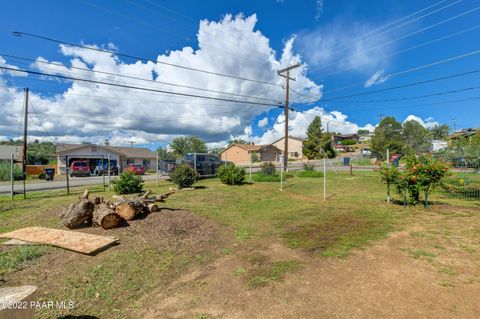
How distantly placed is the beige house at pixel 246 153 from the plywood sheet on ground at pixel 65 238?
45222 millimetres

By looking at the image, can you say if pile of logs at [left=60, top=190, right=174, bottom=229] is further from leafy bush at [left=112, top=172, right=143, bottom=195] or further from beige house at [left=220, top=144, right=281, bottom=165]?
beige house at [left=220, top=144, right=281, bottom=165]

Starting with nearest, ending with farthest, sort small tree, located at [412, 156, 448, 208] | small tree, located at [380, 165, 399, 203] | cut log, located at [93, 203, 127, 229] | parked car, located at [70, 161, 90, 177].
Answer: cut log, located at [93, 203, 127, 229], small tree, located at [412, 156, 448, 208], small tree, located at [380, 165, 399, 203], parked car, located at [70, 161, 90, 177]

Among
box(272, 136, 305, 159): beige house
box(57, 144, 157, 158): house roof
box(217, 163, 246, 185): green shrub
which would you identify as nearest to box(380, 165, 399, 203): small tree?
box(217, 163, 246, 185): green shrub

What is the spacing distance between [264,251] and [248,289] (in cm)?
142

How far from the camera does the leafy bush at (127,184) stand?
1095cm

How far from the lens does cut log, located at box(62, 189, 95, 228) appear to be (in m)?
5.61

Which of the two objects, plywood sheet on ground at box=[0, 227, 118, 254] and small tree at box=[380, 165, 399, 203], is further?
small tree at box=[380, 165, 399, 203]

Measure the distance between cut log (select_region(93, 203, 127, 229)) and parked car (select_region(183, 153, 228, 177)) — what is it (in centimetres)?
1087

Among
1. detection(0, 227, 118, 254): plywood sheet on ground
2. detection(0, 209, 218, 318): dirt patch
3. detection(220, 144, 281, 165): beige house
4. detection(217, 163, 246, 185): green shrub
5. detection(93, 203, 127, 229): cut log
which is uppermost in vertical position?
detection(220, 144, 281, 165): beige house

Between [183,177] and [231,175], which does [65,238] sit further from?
[231,175]

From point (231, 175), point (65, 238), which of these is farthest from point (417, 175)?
point (65, 238)

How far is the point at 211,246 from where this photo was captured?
4969mm

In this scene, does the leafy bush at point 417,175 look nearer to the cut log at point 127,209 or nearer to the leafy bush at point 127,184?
the cut log at point 127,209

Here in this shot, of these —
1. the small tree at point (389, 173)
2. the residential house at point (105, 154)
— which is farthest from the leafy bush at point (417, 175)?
the residential house at point (105, 154)
